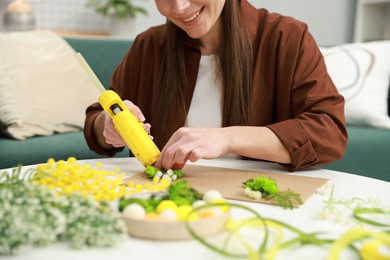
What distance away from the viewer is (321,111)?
3.84 feet

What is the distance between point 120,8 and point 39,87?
995 millimetres

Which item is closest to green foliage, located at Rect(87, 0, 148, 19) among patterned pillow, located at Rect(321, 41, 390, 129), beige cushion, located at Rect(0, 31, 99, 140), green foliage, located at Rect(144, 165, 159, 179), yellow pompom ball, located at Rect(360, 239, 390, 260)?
beige cushion, located at Rect(0, 31, 99, 140)

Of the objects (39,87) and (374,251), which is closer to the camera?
(374,251)

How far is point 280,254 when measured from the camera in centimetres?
57

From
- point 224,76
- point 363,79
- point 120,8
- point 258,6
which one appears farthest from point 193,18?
point 258,6

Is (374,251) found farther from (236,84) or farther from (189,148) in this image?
(236,84)

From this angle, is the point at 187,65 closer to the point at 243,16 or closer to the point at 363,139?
the point at 243,16

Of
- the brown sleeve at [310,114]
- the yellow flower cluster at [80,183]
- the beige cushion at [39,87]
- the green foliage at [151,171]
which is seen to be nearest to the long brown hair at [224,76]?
the brown sleeve at [310,114]

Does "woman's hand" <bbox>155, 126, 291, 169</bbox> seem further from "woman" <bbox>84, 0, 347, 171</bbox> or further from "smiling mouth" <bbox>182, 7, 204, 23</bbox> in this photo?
"smiling mouth" <bbox>182, 7, 204, 23</bbox>

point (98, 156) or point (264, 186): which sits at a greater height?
point (264, 186)

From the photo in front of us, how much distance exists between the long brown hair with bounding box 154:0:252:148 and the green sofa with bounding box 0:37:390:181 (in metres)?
0.73

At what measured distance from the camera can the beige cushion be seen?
6.95 ft

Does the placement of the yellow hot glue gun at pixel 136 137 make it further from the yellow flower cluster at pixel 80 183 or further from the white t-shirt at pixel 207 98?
the white t-shirt at pixel 207 98

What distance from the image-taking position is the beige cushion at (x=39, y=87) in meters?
2.12
